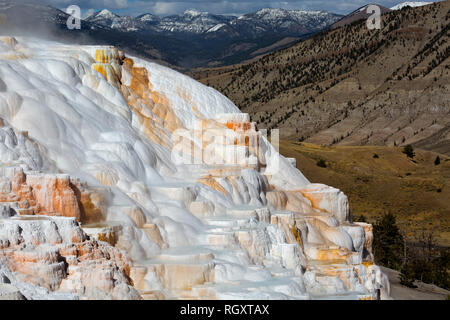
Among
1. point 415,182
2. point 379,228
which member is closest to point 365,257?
point 379,228

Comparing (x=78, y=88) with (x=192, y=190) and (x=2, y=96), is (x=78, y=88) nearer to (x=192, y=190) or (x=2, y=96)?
(x=2, y=96)

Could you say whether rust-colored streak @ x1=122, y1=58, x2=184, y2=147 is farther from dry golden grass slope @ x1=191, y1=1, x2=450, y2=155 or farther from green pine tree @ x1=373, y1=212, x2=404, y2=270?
dry golden grass slope @ x1=191, y1=1, x2=450, y2=155

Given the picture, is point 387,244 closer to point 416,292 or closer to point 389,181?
point 416,292

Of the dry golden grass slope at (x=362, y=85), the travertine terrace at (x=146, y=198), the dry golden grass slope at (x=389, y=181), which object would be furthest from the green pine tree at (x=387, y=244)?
the dry golden grass slope at (x=362, y=85)

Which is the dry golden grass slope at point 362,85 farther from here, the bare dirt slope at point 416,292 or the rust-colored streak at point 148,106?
the rust-colored streak at point 148,106

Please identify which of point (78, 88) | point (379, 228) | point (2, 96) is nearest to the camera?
point (2, 96)

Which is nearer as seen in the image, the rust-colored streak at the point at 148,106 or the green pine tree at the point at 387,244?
the rust-colored streak at the point at 148,106

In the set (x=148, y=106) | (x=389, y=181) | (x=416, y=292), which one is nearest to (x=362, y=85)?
(x=389, y=181)
